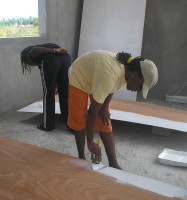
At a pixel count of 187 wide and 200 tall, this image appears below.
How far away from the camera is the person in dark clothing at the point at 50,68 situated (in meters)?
3.11

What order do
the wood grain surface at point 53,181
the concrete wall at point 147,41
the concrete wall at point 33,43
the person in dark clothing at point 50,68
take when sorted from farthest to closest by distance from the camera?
the concrete wall at point 147,41 < the concrete wall at point 33,43 < the person in dark clothing at point 50,68 < the wood grain surface at point 53,181

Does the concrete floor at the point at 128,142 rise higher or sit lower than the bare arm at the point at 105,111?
lower

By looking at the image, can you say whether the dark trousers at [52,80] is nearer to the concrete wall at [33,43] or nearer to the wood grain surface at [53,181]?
the concrete wall at [33,43]

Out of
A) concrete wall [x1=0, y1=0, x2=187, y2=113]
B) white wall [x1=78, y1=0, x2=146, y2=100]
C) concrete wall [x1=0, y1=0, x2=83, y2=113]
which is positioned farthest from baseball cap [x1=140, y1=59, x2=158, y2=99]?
white wall [x1=78, y1=0, x2=146, y2=100]

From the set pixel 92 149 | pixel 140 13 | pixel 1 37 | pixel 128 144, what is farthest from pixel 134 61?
pixel 140 13

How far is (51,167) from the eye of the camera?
173 cm

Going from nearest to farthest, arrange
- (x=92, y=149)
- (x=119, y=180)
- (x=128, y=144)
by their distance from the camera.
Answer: (x=119, y=180)
(x=92, y=149)
(x=128, y=144)

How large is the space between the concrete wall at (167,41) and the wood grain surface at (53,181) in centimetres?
359

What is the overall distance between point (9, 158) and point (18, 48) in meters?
2.63

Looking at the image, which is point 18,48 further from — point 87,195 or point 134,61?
point 87,195

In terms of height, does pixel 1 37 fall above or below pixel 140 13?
below

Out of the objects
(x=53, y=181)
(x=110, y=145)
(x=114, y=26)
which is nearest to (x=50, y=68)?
(x=110, y=145)

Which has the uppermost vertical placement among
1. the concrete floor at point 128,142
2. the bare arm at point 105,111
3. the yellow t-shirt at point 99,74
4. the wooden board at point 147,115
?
the yellow t-shirt at point 99,74

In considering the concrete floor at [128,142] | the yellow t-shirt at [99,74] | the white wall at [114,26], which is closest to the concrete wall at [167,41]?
the white wall at [114,26]
